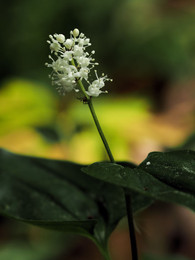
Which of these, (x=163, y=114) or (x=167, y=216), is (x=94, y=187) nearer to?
(x=167, y=216)

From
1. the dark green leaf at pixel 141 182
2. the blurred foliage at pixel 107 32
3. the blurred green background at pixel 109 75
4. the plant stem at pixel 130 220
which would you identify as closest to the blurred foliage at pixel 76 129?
the blurred green background at pixel 109 75

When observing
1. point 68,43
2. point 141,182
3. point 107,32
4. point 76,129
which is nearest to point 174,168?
point 141,182

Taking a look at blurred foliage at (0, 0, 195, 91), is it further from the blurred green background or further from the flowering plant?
the flowering plant

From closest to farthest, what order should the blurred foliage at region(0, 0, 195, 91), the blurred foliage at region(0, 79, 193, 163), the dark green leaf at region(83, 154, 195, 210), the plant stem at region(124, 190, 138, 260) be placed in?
the dark green leaf at region(83, 154, 195, 210)
the plant stem at region(124, 190, 138, 260)
the blurred foliage at region(0, 79, 193, 163)
the blurred foliage at region(0, 0, 195, 91)

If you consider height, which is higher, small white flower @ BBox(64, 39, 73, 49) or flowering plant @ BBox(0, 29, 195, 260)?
small white flower @ BBox(64, 39, 73, 49)

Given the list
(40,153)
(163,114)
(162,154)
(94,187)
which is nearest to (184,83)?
(163,114)

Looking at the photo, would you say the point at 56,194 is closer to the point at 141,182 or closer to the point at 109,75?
the point at 141,182

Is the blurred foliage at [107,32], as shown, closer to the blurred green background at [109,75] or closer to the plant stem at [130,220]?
the blurred green background at [109,75]

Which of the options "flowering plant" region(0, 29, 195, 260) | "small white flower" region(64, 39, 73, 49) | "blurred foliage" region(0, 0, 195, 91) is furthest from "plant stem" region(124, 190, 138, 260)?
"blurred foliage" region(0, 0, 195, 91)
